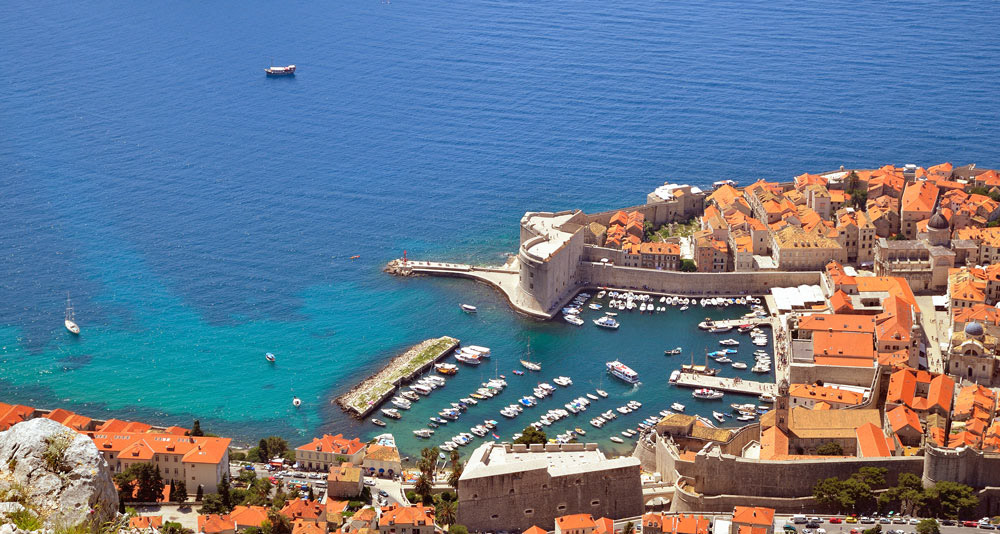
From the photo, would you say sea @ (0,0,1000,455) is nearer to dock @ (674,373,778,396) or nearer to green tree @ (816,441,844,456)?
dock @ (674,373,778,396)

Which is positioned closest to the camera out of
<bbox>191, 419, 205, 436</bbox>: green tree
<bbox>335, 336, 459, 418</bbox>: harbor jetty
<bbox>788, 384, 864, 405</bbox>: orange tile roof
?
<bbox>191, 419, 205, 436</bbox>: green tree

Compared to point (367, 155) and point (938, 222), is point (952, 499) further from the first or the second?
point (367, 155)

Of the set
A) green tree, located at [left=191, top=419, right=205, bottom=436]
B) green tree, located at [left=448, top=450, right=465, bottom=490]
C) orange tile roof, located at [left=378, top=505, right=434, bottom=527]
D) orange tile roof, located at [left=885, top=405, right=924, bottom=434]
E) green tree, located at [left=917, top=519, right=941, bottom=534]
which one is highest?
orange tile roof, located at [left=885, top=405, right=924, bottom=434]

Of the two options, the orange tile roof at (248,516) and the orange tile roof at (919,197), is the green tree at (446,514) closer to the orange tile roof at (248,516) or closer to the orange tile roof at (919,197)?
the orange tile roof at (248,516)

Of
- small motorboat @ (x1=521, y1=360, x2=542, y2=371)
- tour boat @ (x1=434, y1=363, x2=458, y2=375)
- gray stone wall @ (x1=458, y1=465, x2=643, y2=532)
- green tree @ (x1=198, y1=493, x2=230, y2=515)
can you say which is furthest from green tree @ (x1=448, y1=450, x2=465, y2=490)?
small motorboat @ (x1=521, y1=360, x2=542, y2=371)

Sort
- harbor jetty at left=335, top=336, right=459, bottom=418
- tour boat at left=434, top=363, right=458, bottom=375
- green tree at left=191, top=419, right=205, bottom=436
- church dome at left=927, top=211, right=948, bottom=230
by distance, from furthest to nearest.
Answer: church dome at left=927, top=211, right=948, bottom=230 < tour boat at left=434, top=363, right=458, bottom=375 < harbor jetty at left=335, top=336, right=459, bottom=418 < green tree at left=191, top=419, right=205, bottom=436

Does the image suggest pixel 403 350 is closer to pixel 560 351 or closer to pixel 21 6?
pixel 560 351

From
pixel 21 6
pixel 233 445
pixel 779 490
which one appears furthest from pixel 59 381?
pixel 21 6
